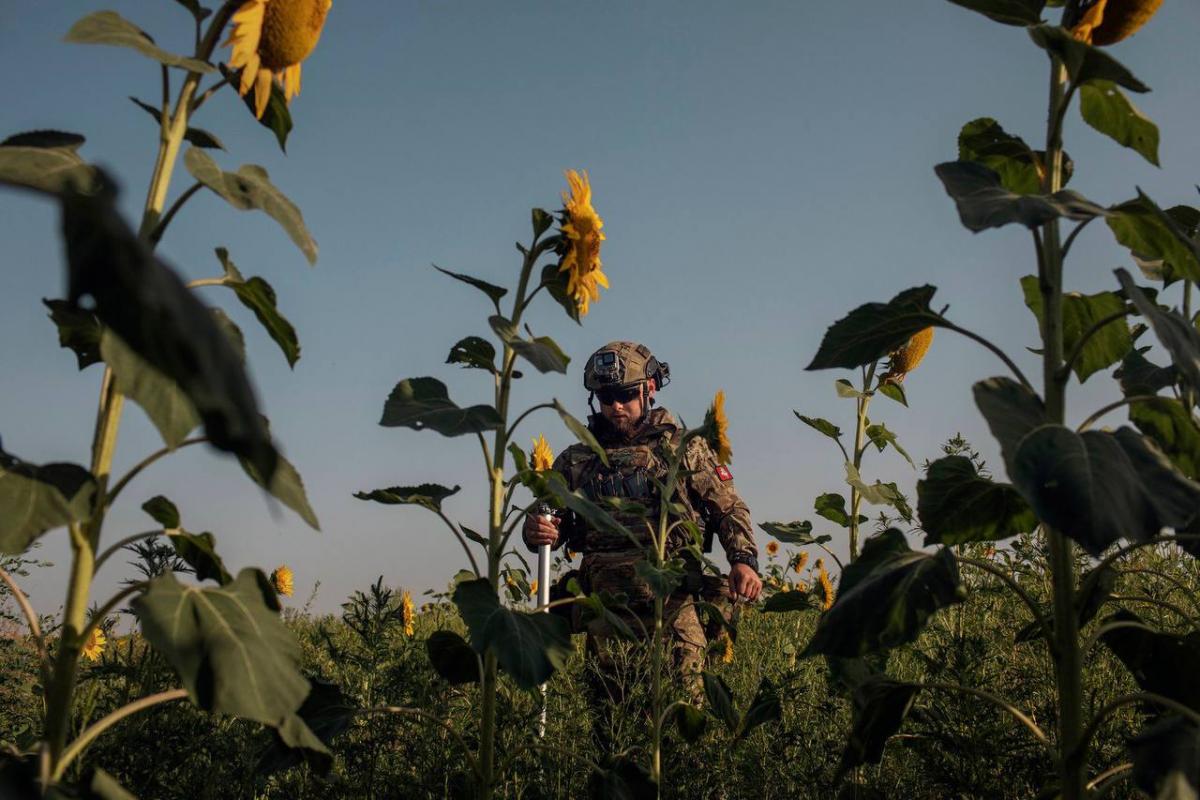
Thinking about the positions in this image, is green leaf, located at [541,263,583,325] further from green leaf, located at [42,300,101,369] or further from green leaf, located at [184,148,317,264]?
green leaf, located at [42,300,101,369]

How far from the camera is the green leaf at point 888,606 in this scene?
5.33 ft

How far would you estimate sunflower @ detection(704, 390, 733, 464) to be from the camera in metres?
3.79

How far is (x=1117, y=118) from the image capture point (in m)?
1.83

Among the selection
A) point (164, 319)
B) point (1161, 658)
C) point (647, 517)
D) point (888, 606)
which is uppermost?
point (647, 517)

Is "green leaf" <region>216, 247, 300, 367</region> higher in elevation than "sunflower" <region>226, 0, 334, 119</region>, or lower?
lower

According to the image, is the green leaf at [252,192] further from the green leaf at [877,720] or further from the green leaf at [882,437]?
→ the green leaf at [882,437]

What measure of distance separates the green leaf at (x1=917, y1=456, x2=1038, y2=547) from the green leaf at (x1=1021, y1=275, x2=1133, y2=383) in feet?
1.21

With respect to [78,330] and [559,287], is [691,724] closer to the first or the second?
[559,287]

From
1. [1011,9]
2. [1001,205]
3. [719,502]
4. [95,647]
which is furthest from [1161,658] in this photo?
[95,647]

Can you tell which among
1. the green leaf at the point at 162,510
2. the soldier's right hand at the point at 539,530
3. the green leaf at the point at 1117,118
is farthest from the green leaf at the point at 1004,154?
the soldier's right hand at the point at 539,530

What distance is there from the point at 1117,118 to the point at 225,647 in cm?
180

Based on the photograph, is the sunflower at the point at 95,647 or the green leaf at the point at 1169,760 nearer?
the green leaf at the point at 1169,760

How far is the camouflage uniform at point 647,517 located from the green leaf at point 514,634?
2920 millimetres

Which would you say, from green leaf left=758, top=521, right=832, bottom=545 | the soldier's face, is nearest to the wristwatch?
the soldier's face
